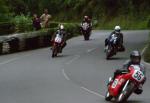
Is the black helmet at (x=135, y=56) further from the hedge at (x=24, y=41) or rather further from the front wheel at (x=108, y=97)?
the hedge at (x=24, y=41)

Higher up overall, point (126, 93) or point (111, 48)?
point (126, 93)

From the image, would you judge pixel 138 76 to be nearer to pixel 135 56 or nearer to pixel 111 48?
pixel 135 56

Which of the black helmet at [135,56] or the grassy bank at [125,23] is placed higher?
the black helmet at [135,56]

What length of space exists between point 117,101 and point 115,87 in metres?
Result: 0.33

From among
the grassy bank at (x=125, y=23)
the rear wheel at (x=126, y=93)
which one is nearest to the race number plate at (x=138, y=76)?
the rear wheel at (x=126, y=93)

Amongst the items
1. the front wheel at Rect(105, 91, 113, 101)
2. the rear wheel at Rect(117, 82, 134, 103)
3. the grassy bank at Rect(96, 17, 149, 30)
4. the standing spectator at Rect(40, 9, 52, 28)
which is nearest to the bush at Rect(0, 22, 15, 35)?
the standing spectator at Rect(40, 9, 52, 28)

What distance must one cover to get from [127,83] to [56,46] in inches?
665

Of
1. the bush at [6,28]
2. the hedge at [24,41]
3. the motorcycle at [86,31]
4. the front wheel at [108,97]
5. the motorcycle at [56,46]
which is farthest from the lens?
the bush at [6,28]

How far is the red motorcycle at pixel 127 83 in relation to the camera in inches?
573

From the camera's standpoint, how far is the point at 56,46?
3133 centimetres

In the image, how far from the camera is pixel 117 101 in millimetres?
14719

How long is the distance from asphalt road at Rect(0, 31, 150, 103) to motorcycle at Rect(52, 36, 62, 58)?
38 centimetres

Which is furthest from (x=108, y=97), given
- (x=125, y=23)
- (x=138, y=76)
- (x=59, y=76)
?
(x=125, y=23)

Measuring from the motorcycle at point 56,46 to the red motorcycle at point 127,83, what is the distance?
16138 millimetres
